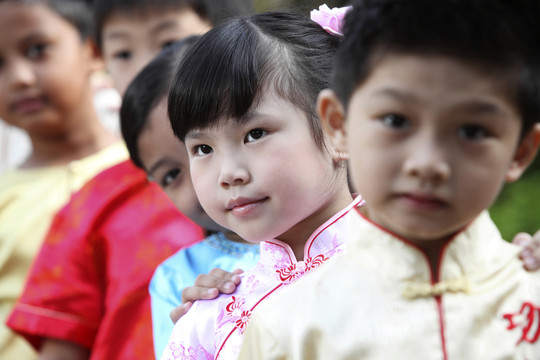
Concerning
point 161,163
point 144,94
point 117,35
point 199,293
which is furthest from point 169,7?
point 199,293

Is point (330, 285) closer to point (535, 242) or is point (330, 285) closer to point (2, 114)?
point (535, 242)

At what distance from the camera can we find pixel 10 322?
9.34 feet

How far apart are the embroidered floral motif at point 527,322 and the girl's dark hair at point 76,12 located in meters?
2.77

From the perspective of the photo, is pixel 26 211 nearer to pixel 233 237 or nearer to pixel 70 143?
pixel 70 143

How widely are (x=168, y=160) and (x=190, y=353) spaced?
72cm

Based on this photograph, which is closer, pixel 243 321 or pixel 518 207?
pixel 243 321

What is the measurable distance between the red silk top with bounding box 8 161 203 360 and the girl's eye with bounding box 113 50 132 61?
62 centimetres

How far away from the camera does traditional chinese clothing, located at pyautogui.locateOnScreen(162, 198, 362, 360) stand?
5.73 ft

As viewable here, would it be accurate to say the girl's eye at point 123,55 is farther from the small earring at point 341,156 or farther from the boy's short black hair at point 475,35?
the boy's short black hair at point 475,35

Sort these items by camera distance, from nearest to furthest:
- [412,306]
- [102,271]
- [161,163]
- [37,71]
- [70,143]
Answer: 1. [412,306]
2. [161,163]
3. [102,271]
4. [37,71]
5. [70,143]

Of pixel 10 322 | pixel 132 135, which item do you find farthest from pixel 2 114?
pixel 132 135

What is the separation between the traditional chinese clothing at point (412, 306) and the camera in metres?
1.34

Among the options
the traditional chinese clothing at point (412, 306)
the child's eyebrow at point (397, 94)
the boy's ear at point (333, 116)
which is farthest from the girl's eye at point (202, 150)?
the child's eyebrow at point (397, 94)

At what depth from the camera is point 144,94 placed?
7.82 feet
